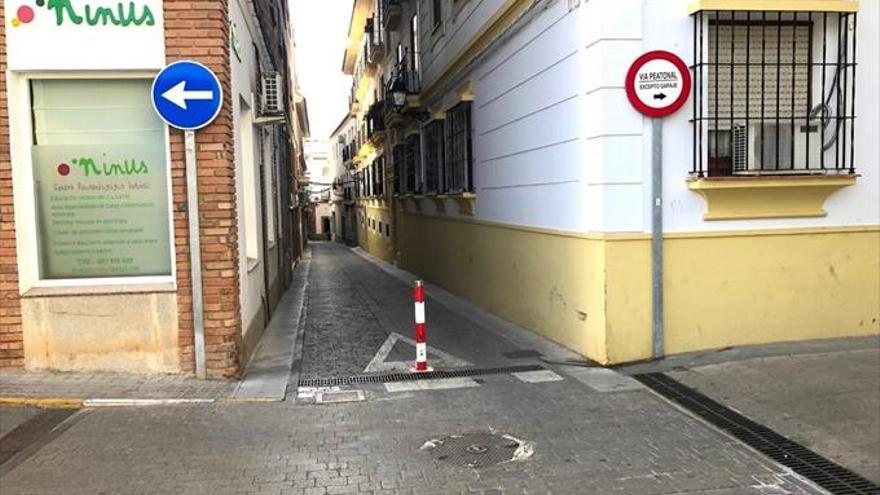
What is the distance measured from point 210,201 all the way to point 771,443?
4.93 metres

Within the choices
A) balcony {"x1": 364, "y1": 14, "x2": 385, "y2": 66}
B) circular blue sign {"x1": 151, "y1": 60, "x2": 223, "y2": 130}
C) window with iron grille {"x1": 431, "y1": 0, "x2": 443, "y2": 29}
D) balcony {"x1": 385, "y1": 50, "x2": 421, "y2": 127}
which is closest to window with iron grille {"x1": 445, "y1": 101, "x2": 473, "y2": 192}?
window with iron grille {"x1": 431, "y1": 0, "x2": 443, "y2": 29}

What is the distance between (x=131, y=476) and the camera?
15.3 feet

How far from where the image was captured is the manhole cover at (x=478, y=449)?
492 cm

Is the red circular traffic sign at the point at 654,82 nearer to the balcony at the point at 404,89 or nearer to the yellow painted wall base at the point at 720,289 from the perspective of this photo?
the yellow painted wall base at the point at 720,289

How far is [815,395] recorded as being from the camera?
608 centimetres

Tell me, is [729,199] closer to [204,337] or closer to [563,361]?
[563,361]

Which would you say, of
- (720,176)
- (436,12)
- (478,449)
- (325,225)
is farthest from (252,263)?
(325,225)

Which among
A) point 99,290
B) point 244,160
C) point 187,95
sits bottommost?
point 99,290

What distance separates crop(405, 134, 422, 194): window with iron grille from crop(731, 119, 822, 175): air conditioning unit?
1064 cm

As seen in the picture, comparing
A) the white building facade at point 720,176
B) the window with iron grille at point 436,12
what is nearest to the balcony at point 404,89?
the window with iron grille at point 436,12

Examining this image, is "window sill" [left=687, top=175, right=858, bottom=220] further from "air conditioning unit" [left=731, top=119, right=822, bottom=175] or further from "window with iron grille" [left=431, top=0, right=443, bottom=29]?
"window with iron grille" [left=431, top=0, right=443, bottom=29]

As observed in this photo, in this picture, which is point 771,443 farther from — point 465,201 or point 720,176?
point 465,201

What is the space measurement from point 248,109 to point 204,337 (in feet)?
13.0

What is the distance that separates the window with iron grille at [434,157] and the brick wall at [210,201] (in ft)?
28.2
